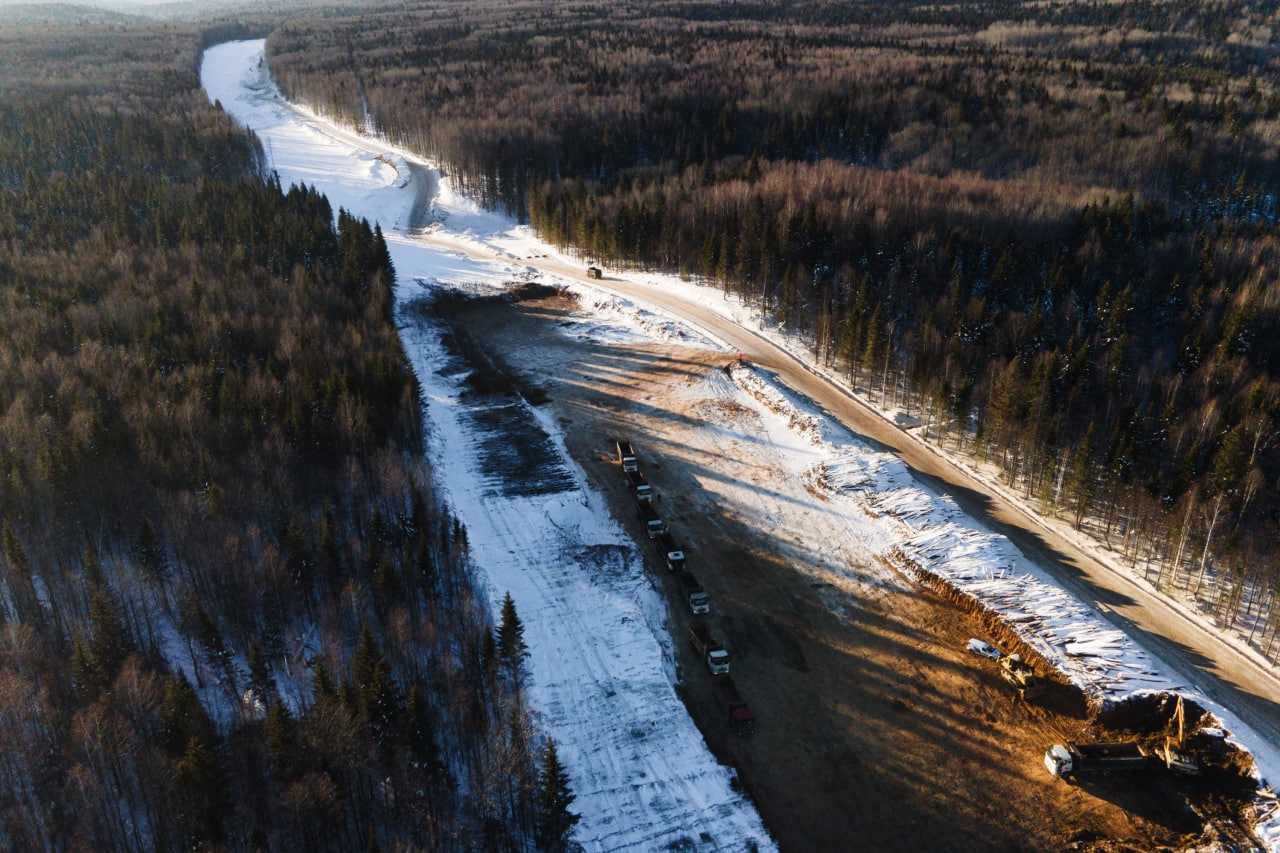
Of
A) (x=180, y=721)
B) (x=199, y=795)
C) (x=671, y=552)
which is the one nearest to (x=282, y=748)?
(x=199, y=795)

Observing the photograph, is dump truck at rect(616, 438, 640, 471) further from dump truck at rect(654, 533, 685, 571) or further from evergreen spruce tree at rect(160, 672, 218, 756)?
evergreen spruce tree at rect(160, 672, 218, 756)

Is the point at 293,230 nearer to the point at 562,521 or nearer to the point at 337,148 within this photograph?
the point at 562,521

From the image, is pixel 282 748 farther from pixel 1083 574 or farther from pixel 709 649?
pixel 1083 574

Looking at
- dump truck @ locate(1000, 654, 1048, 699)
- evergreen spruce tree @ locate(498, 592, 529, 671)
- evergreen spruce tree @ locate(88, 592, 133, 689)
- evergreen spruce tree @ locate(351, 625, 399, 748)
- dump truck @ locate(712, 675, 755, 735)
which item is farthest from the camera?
evergreen spruce tree @ locate(498, 592, 529, 671)

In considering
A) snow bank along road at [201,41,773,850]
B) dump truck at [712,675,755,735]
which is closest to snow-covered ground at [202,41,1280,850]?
snow bank along road at [201,41,773,850]

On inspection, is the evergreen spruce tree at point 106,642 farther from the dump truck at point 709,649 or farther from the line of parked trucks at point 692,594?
the line of parked trucks at point 692,594

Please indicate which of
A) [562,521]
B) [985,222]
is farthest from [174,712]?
[985,222]
